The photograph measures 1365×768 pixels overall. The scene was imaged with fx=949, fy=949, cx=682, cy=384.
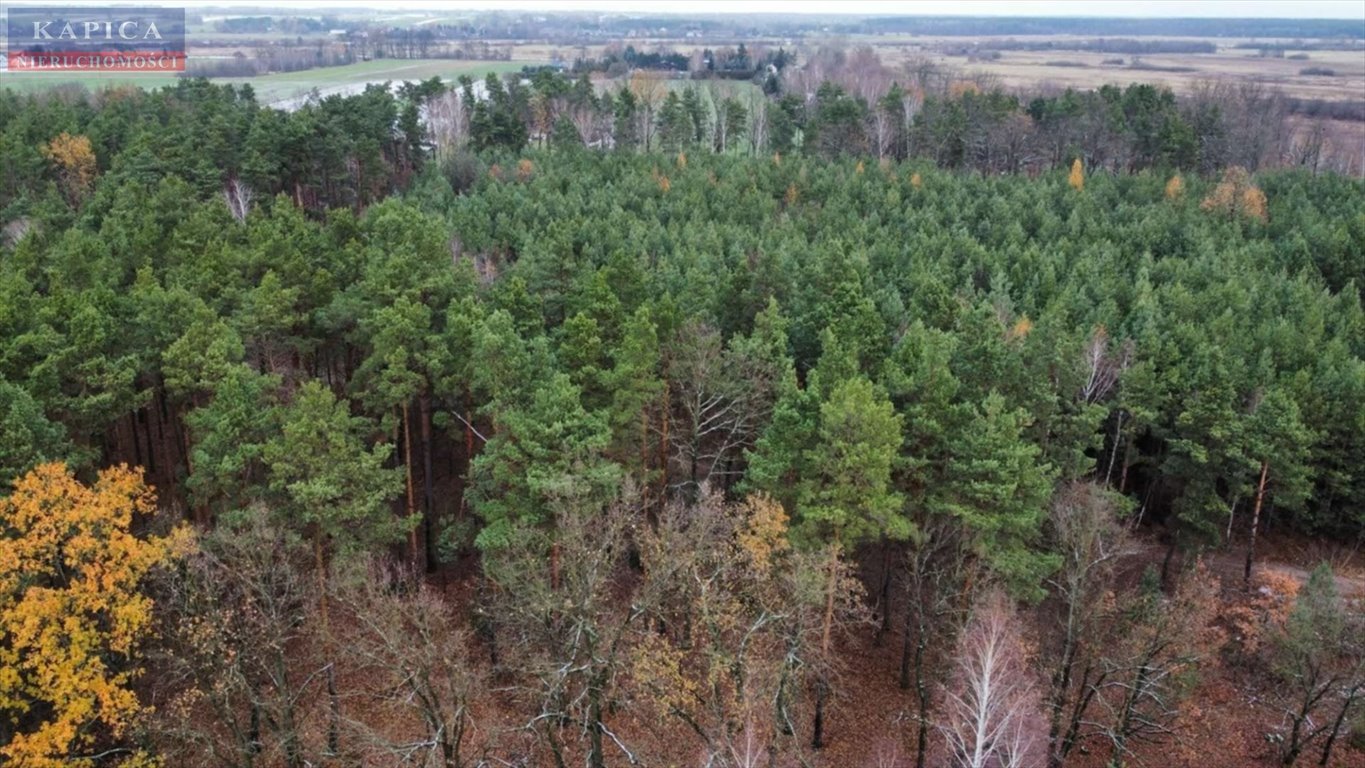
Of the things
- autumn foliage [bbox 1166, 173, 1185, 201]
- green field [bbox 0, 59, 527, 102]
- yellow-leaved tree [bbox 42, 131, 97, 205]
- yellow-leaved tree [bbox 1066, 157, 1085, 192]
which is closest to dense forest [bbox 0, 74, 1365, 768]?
yellow-leaved tree [bbox 42, 131, 97, 205]

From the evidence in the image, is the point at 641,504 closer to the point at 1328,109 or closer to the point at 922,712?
the point at 922,712

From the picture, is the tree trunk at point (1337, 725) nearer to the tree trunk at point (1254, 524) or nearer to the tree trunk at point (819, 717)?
the tree trunk at point (1254, 524)

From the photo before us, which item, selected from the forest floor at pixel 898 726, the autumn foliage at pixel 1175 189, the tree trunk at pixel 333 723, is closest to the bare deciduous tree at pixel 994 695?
the forest floor at pixel 898 726

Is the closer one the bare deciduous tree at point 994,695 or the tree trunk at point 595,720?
the bare deciduous tree at point 994,695

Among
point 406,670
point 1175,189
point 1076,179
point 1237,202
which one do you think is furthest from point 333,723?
point 1175,189

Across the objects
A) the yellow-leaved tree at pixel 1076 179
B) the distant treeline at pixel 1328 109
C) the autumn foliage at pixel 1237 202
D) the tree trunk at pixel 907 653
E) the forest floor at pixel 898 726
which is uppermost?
the distant treeline at pixel 1328 109

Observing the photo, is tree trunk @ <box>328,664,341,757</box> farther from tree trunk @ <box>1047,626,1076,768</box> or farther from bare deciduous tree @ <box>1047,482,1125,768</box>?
bare deciduous tree @ <box>1047,482,1125,768</box>
